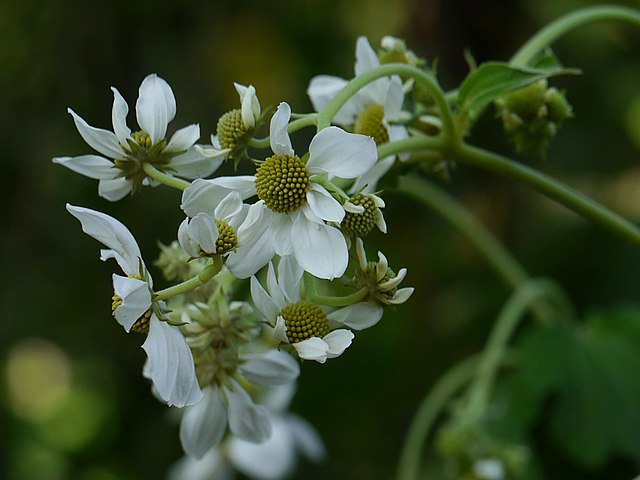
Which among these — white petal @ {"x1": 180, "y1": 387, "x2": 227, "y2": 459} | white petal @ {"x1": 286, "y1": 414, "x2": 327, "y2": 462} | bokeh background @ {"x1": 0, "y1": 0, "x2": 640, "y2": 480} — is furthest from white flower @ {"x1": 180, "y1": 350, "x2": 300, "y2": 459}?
bokeh background @ {"x1": 0, "y1": 0, "x2": 640, "y2": 480}

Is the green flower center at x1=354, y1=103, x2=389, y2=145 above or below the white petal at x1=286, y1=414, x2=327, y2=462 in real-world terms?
above

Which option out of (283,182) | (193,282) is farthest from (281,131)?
(193,282)

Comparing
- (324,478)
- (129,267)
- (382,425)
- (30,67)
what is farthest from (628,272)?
(30,67)

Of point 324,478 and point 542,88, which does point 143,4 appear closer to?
point 324,478

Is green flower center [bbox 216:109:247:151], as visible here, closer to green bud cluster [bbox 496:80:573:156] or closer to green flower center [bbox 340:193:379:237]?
green flower center [bbox 340:193:379:237]

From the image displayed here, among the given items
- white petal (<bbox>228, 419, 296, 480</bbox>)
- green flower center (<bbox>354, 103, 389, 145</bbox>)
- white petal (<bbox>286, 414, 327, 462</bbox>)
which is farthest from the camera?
white petal (<bbox>286, 414, 327, 462</bbox>)
